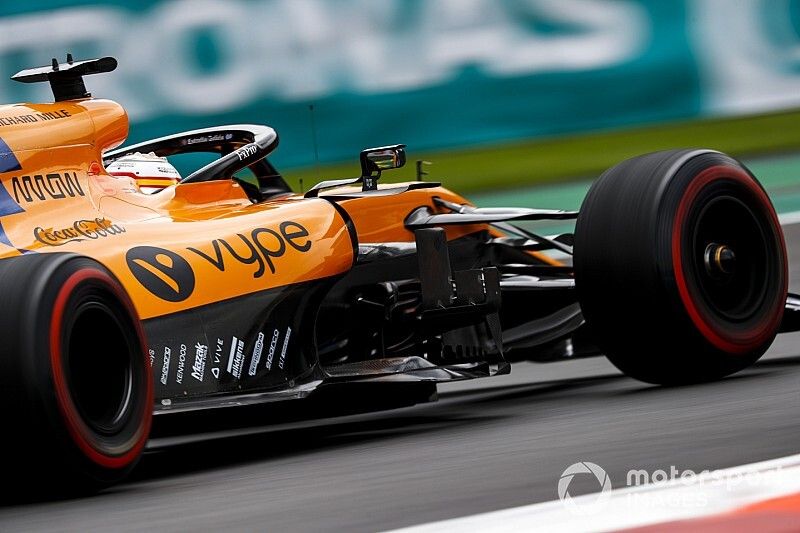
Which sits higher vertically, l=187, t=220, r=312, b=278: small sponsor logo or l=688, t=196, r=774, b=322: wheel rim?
l=187, t=220, r=312, b=278: small sponsor logo

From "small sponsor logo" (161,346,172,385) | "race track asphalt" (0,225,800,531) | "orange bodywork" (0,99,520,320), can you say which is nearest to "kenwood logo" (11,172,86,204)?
"orange bodywork" (0,99,520,320)

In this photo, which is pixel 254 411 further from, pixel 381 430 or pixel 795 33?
pixel 795 33

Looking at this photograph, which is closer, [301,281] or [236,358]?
[236,358]

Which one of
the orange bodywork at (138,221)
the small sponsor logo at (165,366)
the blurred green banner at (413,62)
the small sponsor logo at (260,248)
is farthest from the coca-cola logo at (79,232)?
the blurred green banner at (413,62)

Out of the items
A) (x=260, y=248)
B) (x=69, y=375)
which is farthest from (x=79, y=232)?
(x=69, y=375)

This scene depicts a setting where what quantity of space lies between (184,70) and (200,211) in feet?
16.7

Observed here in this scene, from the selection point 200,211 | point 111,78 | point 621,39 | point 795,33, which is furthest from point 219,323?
point 795,33

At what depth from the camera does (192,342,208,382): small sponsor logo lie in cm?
473

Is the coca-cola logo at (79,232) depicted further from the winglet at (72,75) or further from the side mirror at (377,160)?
the side mirror at (377,160)

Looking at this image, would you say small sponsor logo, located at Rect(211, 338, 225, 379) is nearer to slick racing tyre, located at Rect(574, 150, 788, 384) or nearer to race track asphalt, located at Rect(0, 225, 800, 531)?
race track asphalt, located at Rect(0, 225, 800, 531)

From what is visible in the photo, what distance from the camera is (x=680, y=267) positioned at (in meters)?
5.36

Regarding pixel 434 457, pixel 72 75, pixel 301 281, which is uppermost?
pixel 72 75

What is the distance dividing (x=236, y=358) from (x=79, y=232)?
64 centimetres

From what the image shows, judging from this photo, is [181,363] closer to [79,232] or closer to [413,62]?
[79,232]
